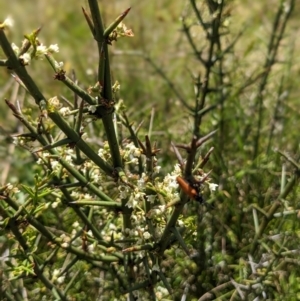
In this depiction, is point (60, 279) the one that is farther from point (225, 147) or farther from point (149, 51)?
point (149, 51)

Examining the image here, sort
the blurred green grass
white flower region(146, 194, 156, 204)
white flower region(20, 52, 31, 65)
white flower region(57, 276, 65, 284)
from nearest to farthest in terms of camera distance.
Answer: white flower region(20, 52, 31, 65) → white flower region(146, 194, 156, 204) → white flower region(57, 276, 65, 284) → the blurred green grass

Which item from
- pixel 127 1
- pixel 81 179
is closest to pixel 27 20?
pixel 127 1

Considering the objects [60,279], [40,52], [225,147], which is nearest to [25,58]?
[40,52]

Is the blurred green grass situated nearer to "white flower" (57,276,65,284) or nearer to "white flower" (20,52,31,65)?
"white flower" (57,276,65,284)

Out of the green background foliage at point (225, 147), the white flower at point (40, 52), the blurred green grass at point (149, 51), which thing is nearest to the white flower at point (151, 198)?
the green background foliage at point (225, 147)

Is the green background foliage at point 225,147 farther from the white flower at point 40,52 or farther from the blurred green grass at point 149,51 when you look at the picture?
the white flower at point 40,52

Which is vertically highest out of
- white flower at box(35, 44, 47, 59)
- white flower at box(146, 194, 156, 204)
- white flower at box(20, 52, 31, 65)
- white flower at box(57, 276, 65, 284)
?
white flower at box(35, 44, 47, 59)

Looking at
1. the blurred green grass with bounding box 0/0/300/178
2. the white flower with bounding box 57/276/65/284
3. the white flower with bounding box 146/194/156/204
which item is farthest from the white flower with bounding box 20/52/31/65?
the blurred green grass with bounding box 0/0/300/178

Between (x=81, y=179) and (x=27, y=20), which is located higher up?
(x=27, y=20)

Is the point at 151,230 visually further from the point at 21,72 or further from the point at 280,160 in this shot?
the point at 280,160

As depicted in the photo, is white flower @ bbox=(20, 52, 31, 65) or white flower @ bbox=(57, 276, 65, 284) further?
white flower @ bbox=(57, 276, 65, 284)

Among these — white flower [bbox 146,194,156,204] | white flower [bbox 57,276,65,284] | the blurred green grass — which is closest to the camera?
white flower [bbox 146,194,156,204]
